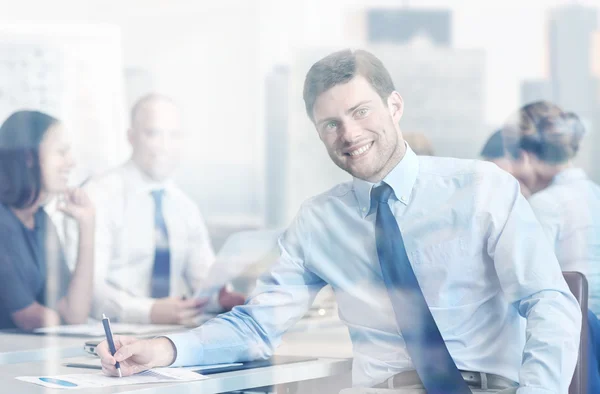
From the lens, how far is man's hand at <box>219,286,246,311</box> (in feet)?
7.48

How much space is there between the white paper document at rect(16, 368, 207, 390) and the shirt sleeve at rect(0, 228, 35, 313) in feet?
3.61

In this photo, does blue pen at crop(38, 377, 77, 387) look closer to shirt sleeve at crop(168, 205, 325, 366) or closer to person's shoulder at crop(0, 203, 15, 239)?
shirt sleeve at crop(168, 205, 325, 366)

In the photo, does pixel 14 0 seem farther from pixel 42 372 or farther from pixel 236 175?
pixel 42 372

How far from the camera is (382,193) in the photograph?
1.64m

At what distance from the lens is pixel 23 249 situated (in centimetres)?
261

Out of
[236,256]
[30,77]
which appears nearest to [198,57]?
[30,77]

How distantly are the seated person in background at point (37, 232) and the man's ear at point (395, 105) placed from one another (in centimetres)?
138

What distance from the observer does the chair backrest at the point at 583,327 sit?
1.62 metres

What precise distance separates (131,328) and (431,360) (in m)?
1.01

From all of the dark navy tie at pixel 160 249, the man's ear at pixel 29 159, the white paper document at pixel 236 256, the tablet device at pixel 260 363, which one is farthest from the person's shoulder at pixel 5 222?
the tablet device at pixel 260 363

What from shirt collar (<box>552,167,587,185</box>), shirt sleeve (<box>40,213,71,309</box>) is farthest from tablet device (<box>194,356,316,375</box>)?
shirt sleeve (<box>40,213,71,309</box>)

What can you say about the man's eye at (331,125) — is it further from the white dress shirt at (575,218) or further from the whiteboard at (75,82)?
the whiteboard at (75,82)

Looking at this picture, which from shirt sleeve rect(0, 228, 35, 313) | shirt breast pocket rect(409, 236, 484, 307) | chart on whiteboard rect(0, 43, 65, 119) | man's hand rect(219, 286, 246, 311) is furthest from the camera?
chart on whiteboard rect(0, 43, 65, 119)

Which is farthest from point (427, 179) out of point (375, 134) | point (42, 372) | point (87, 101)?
point (87, 101)
